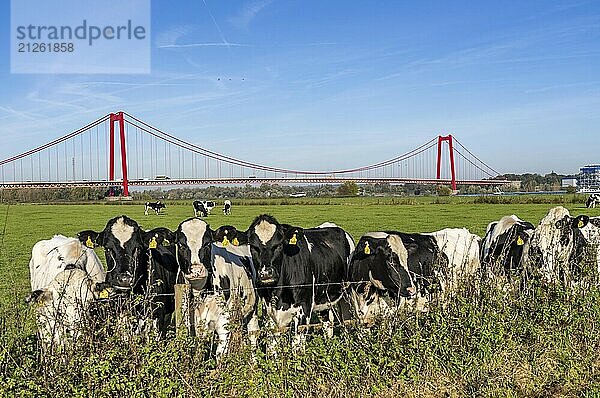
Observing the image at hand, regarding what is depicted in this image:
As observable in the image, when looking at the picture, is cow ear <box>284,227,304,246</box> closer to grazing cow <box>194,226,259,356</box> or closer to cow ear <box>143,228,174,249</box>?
grazing cow <box>194,226,259,356</box>

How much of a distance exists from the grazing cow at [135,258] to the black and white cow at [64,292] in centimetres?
28

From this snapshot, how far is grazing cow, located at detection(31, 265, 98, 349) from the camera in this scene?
4.88 metres

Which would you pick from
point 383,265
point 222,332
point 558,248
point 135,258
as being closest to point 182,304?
point 222,332

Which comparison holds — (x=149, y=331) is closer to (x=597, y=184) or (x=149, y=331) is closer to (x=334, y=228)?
(x=334, y=228)

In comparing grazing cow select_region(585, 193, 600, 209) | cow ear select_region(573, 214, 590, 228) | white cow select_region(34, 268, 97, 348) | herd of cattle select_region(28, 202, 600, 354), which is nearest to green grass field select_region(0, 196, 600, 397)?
white cow select_region(34, 268, 97, 348)

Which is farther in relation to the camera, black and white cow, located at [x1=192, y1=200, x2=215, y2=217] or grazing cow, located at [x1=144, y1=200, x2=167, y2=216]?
grazing cow, located at [x1=144, y1=200, x2=167, y2=216]

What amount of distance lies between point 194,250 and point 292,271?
1.07 meters

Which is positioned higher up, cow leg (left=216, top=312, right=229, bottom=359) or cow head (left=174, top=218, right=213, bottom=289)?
cow head (left=174, top=218, right=213, bottom=289)

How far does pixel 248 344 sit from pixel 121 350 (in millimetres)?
1119

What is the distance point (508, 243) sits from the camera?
8523 millimetres

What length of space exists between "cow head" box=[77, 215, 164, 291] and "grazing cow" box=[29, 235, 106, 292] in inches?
21.9

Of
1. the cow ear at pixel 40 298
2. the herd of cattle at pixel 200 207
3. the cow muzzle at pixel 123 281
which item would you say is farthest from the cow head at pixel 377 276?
the herd of cattle at pixel 200 207

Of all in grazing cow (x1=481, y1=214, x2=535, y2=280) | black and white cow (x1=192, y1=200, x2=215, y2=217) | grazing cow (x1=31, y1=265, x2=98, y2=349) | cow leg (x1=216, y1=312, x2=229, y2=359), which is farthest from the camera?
black and white cow (x1=192, y1=200, x2=215, y2=217)

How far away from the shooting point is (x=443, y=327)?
5512 mm
